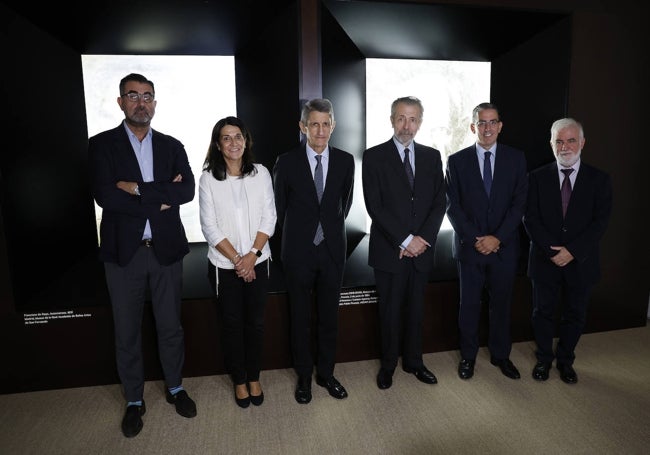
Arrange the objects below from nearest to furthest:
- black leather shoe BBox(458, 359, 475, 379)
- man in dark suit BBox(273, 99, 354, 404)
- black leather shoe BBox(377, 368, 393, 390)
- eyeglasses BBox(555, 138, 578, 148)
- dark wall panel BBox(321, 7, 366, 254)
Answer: man in dark suit BBox(273, 99, 354, 404) → eyeglasses BBox(555, 138, 578, 148) → black leather shoe BBox(377, 368, 393, 390) → black leather shoe BBox(458, 359, 475, 379) → dark wall panel BBox(321, 7, 366, 254)

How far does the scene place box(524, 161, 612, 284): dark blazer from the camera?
2.85m

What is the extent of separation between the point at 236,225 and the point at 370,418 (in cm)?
133

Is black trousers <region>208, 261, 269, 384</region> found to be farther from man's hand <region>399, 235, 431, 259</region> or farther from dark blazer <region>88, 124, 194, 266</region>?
man's hand <region>399, 235, 431, 259</region>

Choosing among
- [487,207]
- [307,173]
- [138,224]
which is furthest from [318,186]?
[487,207]

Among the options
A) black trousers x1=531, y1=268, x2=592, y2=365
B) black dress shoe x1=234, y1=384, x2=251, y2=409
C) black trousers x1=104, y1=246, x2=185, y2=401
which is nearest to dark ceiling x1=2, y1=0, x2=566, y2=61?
black trousers x1=104, y1=246, x2=185, y2=401

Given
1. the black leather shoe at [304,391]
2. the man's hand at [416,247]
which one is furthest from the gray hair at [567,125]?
the black leather shoe at [304,391]

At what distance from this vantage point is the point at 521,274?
3.55 meters

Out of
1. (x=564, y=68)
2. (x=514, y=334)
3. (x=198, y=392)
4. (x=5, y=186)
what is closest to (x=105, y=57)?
(x=5, y=186)

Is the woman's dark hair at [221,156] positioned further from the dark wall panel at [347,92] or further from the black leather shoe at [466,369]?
the black leather shoe at [466,369]

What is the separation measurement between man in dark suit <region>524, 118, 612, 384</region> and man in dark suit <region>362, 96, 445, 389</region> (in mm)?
695

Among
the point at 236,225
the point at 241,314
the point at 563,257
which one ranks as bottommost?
the point at 241,314

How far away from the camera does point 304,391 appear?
110 inches

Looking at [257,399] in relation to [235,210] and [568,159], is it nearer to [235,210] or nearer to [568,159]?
[235,210]

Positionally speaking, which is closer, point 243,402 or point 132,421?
point 132,421
